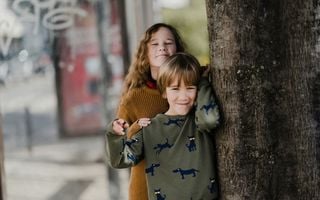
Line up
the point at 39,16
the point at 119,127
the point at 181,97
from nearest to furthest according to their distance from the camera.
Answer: the point at 119,127 < the point at 181,97 < the point at 39,16

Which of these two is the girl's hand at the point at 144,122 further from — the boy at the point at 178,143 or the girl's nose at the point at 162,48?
the girl's nose at the point at 162,48

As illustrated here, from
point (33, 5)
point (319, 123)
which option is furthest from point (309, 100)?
point (33, 5)

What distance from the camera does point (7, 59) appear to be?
4.93 meters

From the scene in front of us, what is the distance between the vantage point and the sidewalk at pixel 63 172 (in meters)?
5.06

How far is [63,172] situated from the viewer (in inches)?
203

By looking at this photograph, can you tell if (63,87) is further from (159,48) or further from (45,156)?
(159,48)

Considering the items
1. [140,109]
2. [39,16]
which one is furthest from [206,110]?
[39,16]

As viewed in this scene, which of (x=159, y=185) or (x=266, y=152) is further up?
(x=266, y=152)

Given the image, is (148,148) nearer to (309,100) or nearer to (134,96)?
(134,96)

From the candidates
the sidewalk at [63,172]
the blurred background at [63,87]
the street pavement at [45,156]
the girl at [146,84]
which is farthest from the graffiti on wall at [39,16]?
the girl at [146,84]

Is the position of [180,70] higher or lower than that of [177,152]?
higher

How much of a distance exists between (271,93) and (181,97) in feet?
1.27

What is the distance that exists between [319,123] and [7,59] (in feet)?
10.6

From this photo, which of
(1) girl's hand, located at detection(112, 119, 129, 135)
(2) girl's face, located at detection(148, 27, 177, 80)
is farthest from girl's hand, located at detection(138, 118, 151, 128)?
(2) girl's face, located at detection(148, 27, 177, 80)
